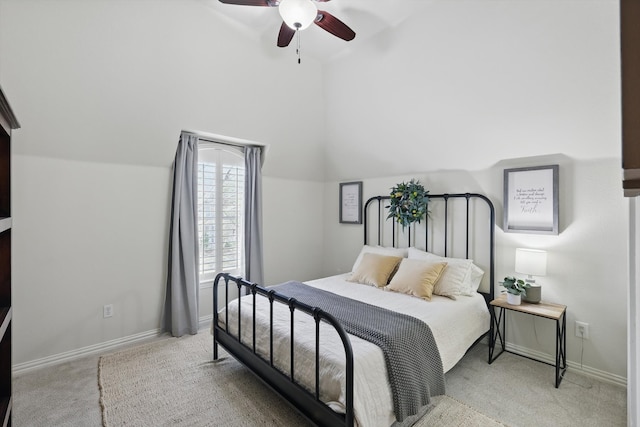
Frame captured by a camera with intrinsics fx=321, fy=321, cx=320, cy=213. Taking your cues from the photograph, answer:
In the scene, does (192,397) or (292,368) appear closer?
(292,368)

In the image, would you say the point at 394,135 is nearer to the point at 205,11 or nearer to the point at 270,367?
the point at 205,11

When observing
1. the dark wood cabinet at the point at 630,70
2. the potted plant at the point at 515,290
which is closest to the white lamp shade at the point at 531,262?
the potted plant at the point at 515,290

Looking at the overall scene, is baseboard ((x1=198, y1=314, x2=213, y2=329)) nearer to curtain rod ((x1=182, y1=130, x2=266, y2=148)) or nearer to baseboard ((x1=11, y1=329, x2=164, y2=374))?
baseboard ((x1=11, y1=329, x2=164, y2=374))

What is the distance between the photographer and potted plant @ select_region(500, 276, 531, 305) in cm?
281

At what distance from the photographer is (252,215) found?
428 centimetres

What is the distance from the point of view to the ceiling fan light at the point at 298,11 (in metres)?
2.19

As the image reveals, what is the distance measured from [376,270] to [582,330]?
1.82 m

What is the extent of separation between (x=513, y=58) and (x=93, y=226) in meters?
4.18

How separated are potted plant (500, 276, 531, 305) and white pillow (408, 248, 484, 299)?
1.12ft

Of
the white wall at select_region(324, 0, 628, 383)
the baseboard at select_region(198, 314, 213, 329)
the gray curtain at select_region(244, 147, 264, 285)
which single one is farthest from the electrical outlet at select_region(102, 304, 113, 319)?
the white wall at select_region(324, 0, 628, 383)

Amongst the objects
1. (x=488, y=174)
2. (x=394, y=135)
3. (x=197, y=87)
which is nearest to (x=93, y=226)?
(x=197, y=87)

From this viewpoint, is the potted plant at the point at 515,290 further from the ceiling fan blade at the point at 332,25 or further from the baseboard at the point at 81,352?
the baseboard at the point at 81,352

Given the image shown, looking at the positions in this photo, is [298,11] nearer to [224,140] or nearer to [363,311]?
[224,140]

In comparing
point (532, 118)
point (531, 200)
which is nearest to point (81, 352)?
point (531, 200)
